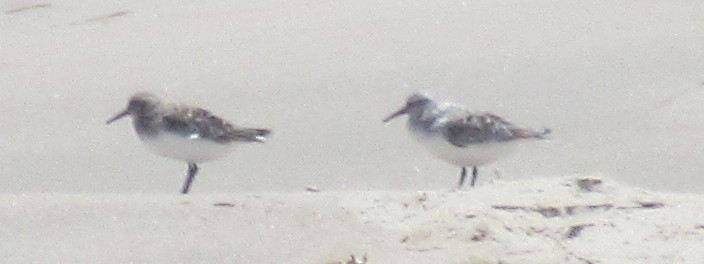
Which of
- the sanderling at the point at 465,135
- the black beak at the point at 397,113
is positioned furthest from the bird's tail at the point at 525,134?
the black beak at the point at 397,113

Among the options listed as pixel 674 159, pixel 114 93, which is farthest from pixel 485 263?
pixel 114 93

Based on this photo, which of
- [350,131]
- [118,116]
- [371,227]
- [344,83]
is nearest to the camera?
[371,227]

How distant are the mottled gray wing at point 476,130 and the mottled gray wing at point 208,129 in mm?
995

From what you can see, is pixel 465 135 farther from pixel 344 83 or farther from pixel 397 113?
pixel 344 83

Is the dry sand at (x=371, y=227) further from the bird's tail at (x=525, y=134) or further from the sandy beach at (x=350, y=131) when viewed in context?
the bird's tail at (x=525, y=134)

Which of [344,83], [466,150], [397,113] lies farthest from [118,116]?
[466,150]

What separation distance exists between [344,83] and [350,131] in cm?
76

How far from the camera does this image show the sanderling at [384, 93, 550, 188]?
952 cm

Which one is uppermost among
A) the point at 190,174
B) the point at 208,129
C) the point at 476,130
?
the point at 476,130

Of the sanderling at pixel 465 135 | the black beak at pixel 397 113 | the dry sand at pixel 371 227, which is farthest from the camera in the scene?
the black beak at pixel 397 113

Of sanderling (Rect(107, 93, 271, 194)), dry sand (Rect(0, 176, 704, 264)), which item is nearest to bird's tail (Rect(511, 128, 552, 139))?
sanderling (Rect(107, 93, 271, 194))

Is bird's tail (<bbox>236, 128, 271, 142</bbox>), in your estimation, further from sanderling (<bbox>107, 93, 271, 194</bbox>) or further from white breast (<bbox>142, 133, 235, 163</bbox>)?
white breast (<bbox>142, 133, 235, 163</bbox>)

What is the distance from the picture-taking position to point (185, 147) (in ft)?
31.1

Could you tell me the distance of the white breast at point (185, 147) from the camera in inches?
372
